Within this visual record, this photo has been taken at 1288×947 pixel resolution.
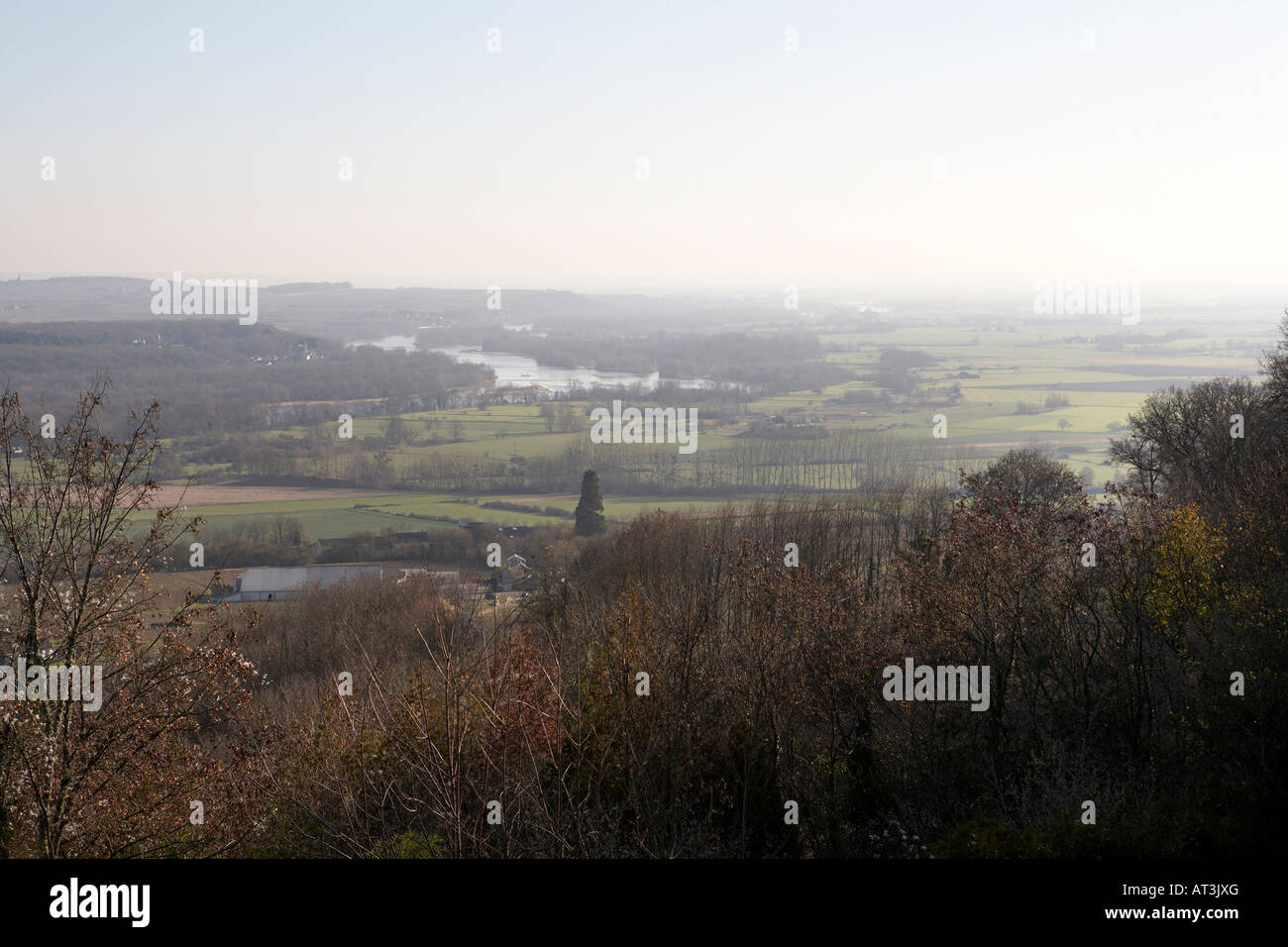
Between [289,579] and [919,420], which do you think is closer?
[289,579]

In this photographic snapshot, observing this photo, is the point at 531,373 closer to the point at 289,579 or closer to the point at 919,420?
the point at 919,420

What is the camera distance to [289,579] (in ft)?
171

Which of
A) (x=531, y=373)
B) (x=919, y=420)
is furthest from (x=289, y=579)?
(x=531, y=373)

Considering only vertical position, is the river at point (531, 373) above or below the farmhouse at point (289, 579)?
above

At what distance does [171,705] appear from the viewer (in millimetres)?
12180

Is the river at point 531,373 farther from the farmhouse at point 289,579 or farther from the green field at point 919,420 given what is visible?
the farmhouse at point 289,579

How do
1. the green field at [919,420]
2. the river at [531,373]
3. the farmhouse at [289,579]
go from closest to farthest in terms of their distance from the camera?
the farmhouse at [289,579]
the green field at [919,420]
the river at [531,373]

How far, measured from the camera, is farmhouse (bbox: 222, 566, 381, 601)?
4784 cm

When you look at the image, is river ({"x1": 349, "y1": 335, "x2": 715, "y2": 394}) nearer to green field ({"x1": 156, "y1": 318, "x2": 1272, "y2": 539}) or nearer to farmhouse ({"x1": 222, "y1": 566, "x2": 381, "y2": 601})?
green field ({"x1": 156, "y1": 318, "x2": 1272, "y2": 539})

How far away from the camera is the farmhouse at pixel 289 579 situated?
47844 mm

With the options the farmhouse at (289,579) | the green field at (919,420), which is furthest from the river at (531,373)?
the farmhouse at (289,579)

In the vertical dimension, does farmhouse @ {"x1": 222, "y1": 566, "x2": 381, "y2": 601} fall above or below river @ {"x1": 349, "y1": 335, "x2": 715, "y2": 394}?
below

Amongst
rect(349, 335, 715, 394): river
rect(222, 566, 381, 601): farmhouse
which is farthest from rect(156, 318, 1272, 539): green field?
rect(349, 335, 715, 394): river
